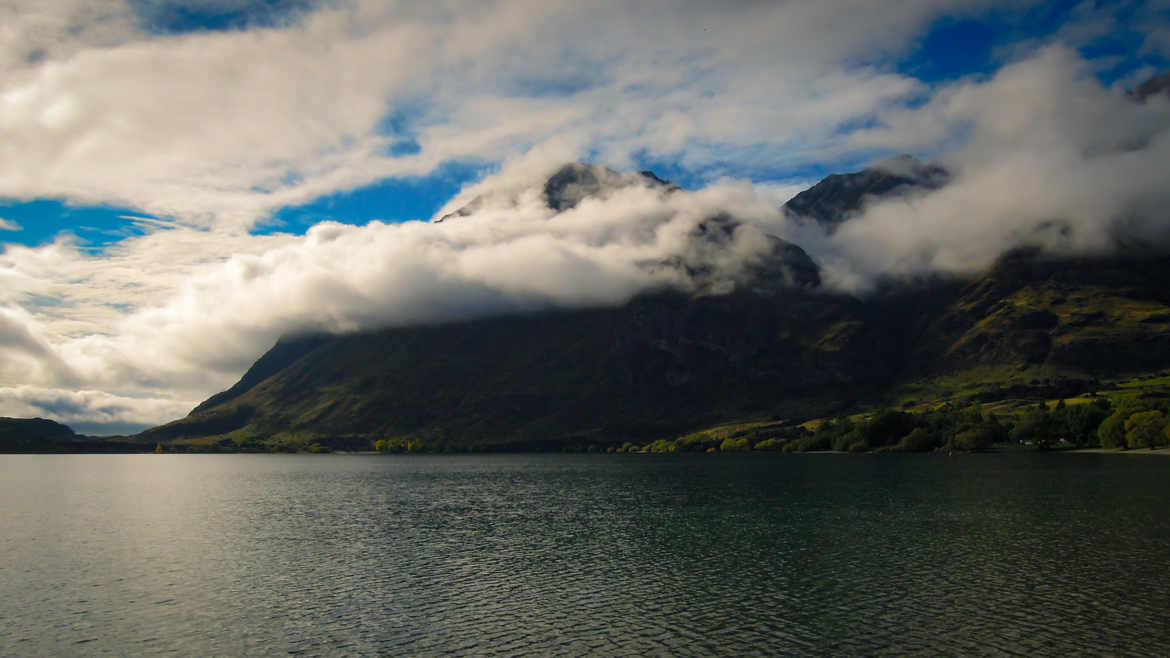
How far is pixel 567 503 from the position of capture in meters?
150

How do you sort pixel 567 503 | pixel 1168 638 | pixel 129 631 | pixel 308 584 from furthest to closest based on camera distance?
pixel 567 503
pixel 308 584
pixel 129 631
pixel 1168 638

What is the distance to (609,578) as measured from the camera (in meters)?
73.6

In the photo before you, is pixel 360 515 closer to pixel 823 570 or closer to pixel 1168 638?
pixel 823 570

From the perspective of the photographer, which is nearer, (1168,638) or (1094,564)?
(1168,638)

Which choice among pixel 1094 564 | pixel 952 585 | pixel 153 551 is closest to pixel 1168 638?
pixel 952 585

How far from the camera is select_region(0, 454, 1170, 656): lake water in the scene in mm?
52844

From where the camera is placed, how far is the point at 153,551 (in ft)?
306

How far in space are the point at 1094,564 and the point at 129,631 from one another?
9022cm

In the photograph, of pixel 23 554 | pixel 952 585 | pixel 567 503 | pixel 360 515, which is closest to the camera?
pixel 952 585

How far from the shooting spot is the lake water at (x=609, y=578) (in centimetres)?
5284

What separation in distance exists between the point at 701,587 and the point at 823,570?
15.2 m

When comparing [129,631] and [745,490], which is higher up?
[129,631]

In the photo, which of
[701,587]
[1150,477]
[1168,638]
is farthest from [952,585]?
[1150,477]

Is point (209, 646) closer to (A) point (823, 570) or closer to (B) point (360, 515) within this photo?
(A) point (823, 570)
